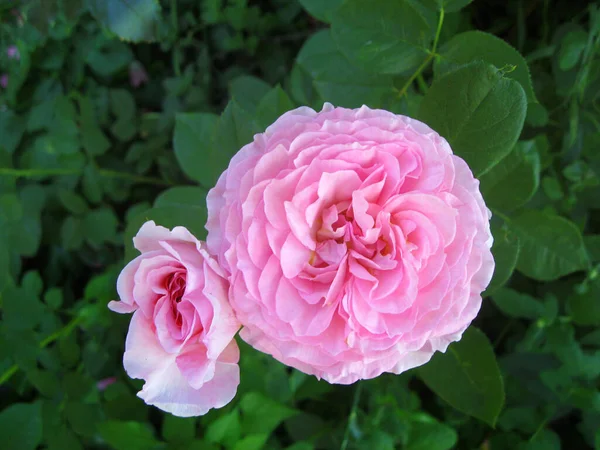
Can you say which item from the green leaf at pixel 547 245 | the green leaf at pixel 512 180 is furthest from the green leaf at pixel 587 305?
the green leaf at pixel 512 180

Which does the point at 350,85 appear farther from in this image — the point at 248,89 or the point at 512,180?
the point at 248,89

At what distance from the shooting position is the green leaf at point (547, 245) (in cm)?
73

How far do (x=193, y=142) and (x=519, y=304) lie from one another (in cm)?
61

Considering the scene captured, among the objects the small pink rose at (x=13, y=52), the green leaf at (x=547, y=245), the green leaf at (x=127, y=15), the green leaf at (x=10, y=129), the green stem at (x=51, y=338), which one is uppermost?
the green leaf at (x=127, y=15)

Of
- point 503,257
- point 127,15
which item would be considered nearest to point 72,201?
point 127,15

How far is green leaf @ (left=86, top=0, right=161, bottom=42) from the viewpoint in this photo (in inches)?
27.2

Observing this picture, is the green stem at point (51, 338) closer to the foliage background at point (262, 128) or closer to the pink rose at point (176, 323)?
the foliage background at point (262, 128)

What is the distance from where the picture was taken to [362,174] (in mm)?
478

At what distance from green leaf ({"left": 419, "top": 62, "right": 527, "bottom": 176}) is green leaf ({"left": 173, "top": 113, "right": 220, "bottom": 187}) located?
0.40 meters

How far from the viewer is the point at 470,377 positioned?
0.66 metres

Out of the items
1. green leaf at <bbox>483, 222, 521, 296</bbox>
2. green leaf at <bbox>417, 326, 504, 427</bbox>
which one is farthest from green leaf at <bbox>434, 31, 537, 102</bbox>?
green leaf at <bbox>417, 326, 504, 427</bbox>

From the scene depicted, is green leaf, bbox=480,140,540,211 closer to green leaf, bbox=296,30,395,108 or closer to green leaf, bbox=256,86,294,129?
green leaf, bbox=296,30,395,108

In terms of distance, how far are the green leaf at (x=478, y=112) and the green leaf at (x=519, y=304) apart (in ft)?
1.20

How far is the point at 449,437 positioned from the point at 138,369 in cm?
54
